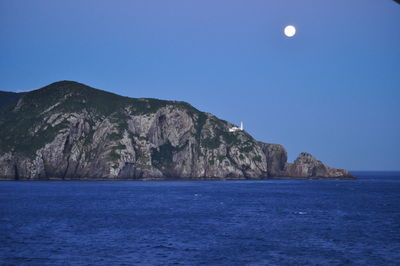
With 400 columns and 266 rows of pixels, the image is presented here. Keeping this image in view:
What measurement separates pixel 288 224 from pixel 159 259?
3538 centimetres

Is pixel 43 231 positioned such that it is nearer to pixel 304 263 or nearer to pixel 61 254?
pixel 61 254

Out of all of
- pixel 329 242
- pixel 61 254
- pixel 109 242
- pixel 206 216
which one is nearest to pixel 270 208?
pixel 206 216

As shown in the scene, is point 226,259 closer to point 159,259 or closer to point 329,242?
point 159,259

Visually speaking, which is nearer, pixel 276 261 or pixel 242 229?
pixel 276 261

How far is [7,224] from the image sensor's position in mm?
79125

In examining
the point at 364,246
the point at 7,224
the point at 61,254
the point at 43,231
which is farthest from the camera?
the point at 7,224

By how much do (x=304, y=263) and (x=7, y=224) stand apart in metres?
53.8

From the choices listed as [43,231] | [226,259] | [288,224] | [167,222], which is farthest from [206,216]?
[226,259]

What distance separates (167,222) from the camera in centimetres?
8369

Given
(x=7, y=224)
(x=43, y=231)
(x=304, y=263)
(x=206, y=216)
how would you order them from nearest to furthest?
(x=304, y=263)
(x=43, y=231)
(x=7, y=224)
(x=206, y=216)

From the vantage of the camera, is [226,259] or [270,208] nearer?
[226,259]

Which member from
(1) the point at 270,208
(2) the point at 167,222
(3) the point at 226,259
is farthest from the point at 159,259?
(1) the point at 270,208

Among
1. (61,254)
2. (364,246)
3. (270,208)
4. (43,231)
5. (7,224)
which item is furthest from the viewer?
(270,208)

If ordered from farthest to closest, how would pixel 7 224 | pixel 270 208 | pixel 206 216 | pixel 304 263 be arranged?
pixel 270 208, pixel 206 216, pixel 7 224, pixel 304 263
